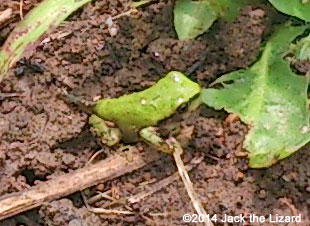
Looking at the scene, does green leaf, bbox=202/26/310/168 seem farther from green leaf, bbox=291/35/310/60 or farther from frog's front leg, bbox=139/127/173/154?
frog's front leg, bbox=139/127/173/154

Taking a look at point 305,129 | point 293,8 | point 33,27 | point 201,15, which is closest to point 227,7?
point 201,15

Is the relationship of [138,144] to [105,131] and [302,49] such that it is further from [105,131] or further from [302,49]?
[302,49]

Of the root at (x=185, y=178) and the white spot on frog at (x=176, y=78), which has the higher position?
the white spot on frog at (x=176, y=78)

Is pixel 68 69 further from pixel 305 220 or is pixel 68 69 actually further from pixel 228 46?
pixel 305 220

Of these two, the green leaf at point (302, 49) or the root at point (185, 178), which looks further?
the green leaf at point (302, 49)

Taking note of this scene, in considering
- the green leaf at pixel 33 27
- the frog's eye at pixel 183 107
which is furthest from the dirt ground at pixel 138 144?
the green leaf at pixel 33 27

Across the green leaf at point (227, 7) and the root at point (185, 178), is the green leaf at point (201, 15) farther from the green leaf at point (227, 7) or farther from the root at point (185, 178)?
the root at point (185, 178)

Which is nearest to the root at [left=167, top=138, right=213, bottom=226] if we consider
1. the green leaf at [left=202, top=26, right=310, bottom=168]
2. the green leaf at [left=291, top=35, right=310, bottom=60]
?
the green leaf at [left=202, top=26, right=310, bottom=168]
